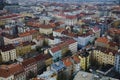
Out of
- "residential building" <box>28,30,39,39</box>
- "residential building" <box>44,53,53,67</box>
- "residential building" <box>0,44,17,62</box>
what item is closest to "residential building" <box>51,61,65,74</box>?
"residential building" <box>44,53,53,67</box>

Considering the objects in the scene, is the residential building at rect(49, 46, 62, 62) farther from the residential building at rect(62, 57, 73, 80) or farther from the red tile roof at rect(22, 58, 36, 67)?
the residential building at rect(62, 57, 73, 80)

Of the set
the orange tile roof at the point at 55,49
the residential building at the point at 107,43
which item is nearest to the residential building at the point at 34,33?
the orange tile roof at the point at 55,49

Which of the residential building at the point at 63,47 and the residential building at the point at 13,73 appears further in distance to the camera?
the residential building at the point at 63,47

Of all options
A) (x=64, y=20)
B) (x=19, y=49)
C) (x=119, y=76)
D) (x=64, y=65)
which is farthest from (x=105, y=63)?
(x=64, y=20)

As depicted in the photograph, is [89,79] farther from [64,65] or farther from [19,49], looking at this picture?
[19,49]

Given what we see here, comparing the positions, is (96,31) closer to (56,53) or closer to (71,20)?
(71,20)

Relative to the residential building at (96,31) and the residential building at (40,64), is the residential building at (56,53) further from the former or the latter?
the residential building at (96,31)

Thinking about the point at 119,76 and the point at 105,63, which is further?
the point at 105,63
